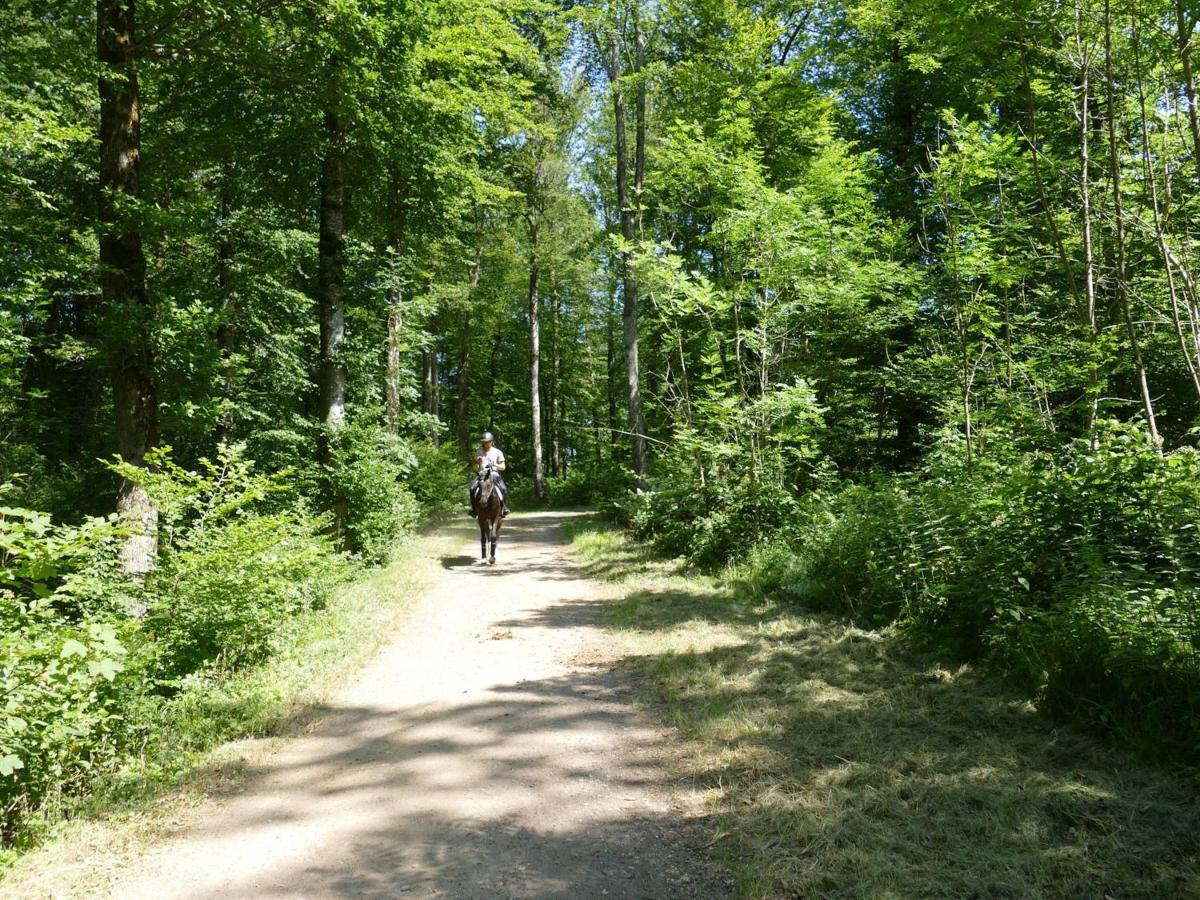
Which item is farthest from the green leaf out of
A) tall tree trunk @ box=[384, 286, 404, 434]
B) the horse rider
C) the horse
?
tall tree trunk @ box=[384, 286, 404, 434]

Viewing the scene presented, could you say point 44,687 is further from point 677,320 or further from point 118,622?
point 677,320

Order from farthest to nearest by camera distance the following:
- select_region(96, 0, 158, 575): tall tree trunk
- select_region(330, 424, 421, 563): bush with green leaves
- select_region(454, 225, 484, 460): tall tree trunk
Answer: select_region(454, 225, 484, 460): tall tree trunk → select_region(330, 424, 421, 563): bush with green leaves → select_region(96, 0, 158, 575): tall tree trunk

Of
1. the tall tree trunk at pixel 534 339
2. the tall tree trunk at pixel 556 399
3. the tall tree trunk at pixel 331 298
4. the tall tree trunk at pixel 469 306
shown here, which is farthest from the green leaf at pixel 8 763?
the tall tree trunk at pixel 556 399

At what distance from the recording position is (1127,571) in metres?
5.14

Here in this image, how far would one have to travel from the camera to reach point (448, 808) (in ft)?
13.5

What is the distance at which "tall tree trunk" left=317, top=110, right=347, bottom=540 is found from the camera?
483 inches

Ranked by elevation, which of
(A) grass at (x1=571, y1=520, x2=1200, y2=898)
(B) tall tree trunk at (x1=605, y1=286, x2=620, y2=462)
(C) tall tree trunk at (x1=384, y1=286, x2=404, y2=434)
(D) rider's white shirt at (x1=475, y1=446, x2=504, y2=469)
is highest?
(B) tall tree trunk at (x1=605, y1=286, x2=620, y2=462)

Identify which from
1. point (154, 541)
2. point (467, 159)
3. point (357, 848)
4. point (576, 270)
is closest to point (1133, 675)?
point (357, 848)

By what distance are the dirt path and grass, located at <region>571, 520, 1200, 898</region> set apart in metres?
0.46

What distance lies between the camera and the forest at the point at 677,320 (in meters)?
5.23

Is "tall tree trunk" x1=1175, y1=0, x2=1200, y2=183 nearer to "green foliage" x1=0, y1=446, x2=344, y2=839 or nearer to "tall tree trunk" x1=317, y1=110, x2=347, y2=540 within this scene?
"green foliage" x1=0, y1=446, x2=344, y2=839

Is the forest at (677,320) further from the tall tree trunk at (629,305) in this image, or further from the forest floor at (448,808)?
the forest floor at (448,808)

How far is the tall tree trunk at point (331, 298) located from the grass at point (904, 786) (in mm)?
8412

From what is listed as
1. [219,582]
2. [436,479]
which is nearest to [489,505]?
[219,582]
